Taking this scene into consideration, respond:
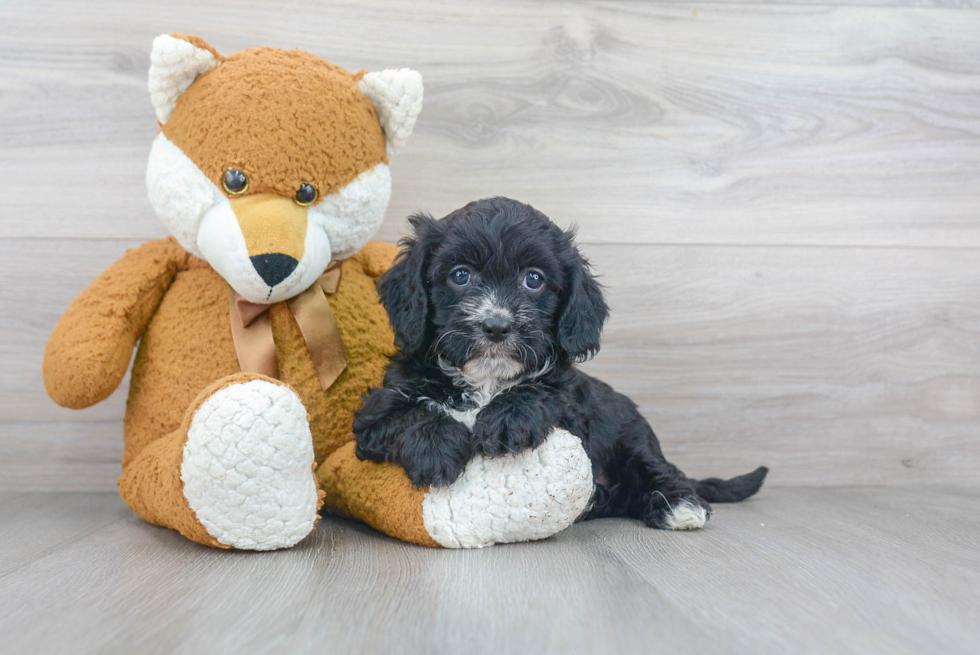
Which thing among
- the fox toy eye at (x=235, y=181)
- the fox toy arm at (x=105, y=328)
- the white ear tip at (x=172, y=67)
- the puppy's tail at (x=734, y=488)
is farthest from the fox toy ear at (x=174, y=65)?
the puppy's tail at (x=734, y=488)

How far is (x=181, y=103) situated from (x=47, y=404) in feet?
3.30

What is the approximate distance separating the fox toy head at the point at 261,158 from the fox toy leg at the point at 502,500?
20.6 inches

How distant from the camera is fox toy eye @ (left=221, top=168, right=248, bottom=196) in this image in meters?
1.52

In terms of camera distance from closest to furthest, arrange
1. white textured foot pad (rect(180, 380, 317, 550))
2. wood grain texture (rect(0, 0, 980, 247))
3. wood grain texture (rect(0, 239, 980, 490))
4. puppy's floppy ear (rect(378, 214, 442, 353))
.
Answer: white textured foot pad (rect(180, 380, 317, 550)) → puppy's floppy ear (rect(378, 214, 442, 353)) → wood grain texture (rect(0, 0, 980, 247)) → wood grain texture (rect(0, 239, 980, 490))

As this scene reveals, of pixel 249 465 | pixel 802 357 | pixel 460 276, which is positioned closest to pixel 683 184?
pixel 802 357

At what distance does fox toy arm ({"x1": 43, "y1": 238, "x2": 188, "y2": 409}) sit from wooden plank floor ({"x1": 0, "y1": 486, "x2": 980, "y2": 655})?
0.30 meters

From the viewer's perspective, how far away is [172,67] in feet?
5.05

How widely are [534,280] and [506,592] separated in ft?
1.94

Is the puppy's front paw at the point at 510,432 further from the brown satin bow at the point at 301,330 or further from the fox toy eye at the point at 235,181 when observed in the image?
the fox toy eye at the point at 235,181

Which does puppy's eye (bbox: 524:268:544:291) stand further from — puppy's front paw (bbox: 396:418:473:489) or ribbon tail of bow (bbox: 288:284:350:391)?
ribbon tail of bow (bbox: 288:284:350:391)

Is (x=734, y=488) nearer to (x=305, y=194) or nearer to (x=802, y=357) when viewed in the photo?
(x=802, y=357)

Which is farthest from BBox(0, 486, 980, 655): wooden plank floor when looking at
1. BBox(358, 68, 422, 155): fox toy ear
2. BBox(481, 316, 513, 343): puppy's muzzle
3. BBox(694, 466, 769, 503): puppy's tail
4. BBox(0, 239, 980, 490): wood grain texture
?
BBox(358, 68, 422, 155): fox toy ear

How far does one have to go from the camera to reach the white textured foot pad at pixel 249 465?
1247mm

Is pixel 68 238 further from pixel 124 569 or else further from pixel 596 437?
pixel 596 437
